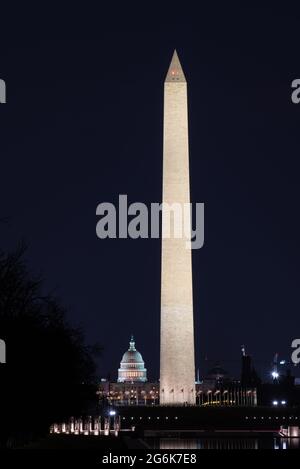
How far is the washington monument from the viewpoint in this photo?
294 ft

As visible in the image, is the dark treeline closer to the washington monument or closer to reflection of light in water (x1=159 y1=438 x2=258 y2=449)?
reflection of light in water (x1=159 y1=438 x2=258 y2=449)

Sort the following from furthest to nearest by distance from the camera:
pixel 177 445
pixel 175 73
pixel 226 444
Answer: pixel 175 73 < pixel 226 444 < pixel 177 445

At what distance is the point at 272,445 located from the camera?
183ft

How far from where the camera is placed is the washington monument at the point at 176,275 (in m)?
89.5

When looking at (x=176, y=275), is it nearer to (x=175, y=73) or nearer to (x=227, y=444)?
(x=175, y=73)

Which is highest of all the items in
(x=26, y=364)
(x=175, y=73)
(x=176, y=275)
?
(x=175, y=73)

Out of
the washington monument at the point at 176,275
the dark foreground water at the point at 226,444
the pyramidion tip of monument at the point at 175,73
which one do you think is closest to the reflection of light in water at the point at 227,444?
the dark foreground water at the point at 226,444

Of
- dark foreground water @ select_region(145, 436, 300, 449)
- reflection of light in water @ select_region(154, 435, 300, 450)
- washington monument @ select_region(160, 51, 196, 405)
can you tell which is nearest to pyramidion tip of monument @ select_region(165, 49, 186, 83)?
washington monument @ select_region(160, 51, 196, 405)

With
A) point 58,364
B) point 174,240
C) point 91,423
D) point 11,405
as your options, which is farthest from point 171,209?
point 11,405

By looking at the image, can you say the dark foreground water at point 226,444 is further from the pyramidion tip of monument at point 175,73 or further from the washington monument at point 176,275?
the pyramidion tip of monument at point 175,73

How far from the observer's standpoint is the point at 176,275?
8938cm

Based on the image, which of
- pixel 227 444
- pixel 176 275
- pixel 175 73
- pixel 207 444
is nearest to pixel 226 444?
pixel 227 444
